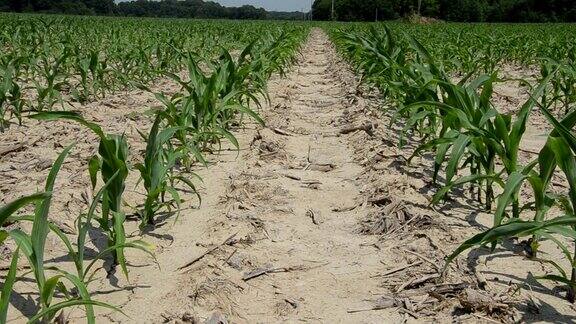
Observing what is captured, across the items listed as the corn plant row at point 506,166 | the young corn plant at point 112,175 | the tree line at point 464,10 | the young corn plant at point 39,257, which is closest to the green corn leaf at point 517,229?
the corn plant row at point 506,166

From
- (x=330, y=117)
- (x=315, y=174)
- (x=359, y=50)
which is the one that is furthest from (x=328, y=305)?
(x=359, y=50)

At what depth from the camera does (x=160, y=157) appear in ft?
10.1

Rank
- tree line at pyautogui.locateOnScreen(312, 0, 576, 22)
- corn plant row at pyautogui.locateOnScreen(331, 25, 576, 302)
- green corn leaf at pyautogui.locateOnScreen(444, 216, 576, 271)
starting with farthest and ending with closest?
tree line at pyautogui.locateOnScreen(312, 0, 576, 22)
corn plant row at pyautogui.locateOnScreen(331, 25, 576, 302)
green corn leaf at pyautogui.locateOnScreen(444, 216, 576, 271)

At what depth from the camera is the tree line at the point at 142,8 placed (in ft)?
209

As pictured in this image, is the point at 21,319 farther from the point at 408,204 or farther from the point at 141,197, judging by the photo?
the point at 408,204

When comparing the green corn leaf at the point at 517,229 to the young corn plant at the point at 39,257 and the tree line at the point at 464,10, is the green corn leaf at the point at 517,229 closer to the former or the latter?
the young corn plant at the point at 39,257

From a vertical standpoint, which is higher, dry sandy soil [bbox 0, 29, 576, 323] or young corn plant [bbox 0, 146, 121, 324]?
young corn plant [bbox 0, 146, 121, 324]

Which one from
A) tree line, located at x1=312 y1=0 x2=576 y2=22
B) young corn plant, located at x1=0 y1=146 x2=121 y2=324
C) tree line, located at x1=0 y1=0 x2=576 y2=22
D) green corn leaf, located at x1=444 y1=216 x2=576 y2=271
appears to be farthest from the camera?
tree line, located at x1=0 y1=0 x2=576 y2=22

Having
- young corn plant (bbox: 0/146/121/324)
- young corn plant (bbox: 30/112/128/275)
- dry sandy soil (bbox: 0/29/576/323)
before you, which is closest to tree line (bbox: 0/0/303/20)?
dry sandy soil (bbox: 0/29/576/323)

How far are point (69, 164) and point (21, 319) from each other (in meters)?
2.00

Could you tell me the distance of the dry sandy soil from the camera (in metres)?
2.07

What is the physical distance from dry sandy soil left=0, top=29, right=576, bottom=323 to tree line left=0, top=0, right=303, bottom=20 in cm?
6233

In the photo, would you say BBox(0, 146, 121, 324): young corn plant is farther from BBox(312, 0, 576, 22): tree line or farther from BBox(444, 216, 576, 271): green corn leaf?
BBox(312, 0, 576, 22): tree line

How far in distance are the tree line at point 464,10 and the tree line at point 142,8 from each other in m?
18.4
